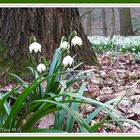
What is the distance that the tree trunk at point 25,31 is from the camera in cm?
299

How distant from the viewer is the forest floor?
2230 millimetres

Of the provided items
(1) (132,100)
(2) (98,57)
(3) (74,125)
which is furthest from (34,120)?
(2) (98,57)

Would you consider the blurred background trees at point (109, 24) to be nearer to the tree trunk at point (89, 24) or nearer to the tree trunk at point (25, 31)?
the tree trunk at point (89, 24)

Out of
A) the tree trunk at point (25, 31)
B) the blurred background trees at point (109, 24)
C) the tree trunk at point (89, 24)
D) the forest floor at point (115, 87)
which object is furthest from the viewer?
the tree trunk at point (89, 24)

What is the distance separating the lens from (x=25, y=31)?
3004 millimetres

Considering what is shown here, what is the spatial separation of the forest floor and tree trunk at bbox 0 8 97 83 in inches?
11.6

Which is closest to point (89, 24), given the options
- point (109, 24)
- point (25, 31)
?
point (109, 24)

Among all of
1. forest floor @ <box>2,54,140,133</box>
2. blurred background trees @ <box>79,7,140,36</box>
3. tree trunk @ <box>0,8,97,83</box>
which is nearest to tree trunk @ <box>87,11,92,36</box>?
blurred background trees @ <box>79,7,140,36</box>

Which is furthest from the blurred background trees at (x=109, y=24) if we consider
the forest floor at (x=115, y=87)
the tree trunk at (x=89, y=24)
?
the forest floor at (x=115, y=87)

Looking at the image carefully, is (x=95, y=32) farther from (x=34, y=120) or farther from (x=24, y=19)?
(x=34, y=120)

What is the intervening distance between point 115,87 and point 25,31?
86cm

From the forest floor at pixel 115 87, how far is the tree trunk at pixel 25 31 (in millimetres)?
294

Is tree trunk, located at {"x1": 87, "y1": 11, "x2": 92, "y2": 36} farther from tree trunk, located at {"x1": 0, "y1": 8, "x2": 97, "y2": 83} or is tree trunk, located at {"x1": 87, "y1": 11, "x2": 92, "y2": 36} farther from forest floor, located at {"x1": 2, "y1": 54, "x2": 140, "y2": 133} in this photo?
tree trunk, located at {"x1": 0, "y1": 8, "x2": 97, "y2": 83}

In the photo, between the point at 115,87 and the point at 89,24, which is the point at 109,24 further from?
the point at 115,87
